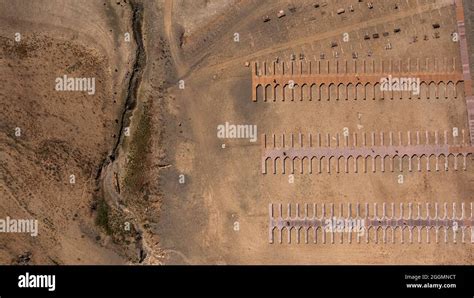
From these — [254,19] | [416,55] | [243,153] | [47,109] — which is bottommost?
[243,153]

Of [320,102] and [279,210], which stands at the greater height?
[320,102]

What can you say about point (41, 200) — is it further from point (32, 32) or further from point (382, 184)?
point (382, 184)

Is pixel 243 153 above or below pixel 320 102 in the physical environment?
below

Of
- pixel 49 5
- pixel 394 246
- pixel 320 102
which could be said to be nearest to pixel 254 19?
pixel 320 102

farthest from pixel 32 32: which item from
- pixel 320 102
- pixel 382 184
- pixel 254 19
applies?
pixel 382 184

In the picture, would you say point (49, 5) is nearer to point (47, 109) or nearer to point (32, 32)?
point (32, 32)

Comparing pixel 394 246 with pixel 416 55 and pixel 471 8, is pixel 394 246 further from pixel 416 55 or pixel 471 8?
pixel 471 8
